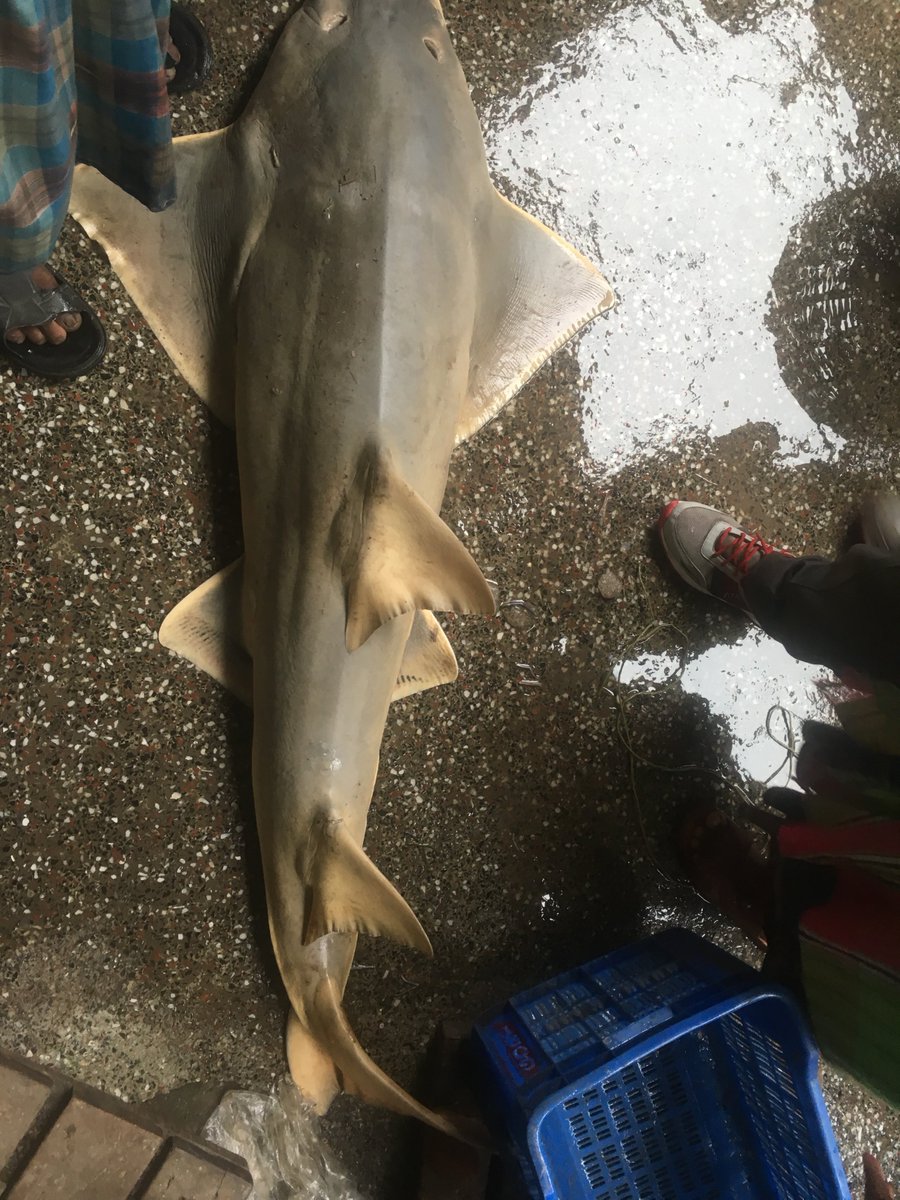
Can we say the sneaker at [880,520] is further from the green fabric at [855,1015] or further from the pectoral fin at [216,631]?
the pectoral fin at [216,631]

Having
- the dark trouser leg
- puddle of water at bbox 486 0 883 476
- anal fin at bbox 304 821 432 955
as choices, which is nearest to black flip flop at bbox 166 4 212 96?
puddle of water at bbox 486 0 883 476

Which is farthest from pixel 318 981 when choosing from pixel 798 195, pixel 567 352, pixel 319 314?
pixel 798 195

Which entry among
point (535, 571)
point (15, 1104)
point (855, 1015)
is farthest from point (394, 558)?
point (15, 1104)

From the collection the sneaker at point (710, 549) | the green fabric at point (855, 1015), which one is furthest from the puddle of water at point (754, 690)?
the green fabric at point (855, 1015)

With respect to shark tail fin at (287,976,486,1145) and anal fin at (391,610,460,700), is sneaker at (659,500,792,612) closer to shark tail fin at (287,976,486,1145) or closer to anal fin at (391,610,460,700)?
anal fin at (391,610,460,700)

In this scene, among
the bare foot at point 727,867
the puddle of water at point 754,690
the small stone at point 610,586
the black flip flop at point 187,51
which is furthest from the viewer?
the puddle of water at point 754,690

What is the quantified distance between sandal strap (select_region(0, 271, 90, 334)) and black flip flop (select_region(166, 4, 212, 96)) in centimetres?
63

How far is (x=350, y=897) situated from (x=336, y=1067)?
23.1 inches

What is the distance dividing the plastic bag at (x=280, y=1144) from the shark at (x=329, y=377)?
0.33m

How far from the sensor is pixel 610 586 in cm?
259

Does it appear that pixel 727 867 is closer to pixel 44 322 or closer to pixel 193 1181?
pixel 193 1181

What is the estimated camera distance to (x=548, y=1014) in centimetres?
224

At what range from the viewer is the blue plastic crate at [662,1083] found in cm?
201

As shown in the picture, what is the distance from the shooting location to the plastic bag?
7.31 ft
